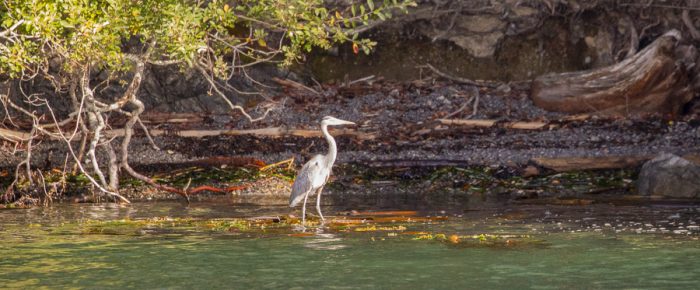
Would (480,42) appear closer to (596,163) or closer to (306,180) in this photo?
(596,163)

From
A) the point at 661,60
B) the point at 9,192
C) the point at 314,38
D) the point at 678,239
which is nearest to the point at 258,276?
the point at 678,239

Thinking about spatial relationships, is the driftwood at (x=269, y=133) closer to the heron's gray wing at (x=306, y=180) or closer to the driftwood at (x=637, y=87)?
the driftwood at (x=637, y=87)

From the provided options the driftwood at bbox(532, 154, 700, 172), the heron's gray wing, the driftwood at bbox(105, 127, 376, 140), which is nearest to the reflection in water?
the heron's gray wing

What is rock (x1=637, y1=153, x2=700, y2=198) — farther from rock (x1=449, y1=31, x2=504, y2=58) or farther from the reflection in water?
rock (x1=449, y1=31, x2=504, y2=58)

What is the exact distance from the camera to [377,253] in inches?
477

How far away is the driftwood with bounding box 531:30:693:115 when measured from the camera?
A: 2492 cm

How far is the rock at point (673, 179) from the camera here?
17984 millimetres

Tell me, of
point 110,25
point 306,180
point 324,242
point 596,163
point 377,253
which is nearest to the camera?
point 377,253

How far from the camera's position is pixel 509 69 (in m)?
29.3

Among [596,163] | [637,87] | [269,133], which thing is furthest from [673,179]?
[269,133]

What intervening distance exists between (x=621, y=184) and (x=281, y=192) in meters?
6.08

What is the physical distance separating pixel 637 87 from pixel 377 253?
47.5 ft

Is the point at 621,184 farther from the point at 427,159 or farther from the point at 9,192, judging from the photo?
the point at 9,192

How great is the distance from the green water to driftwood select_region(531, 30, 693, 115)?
9295mm
